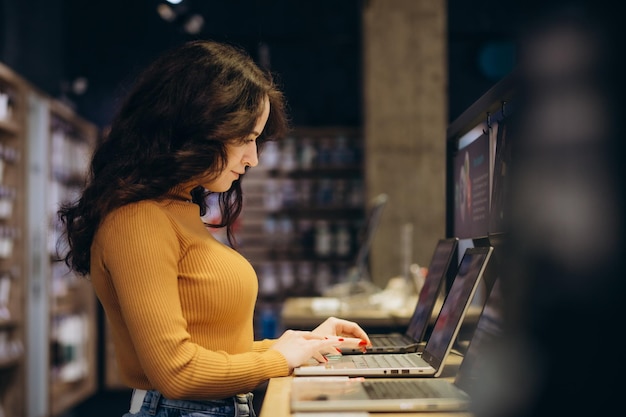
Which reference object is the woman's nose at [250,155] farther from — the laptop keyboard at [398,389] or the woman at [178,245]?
the laptop keyboard at [398,389]

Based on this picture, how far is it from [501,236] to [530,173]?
3.17ft

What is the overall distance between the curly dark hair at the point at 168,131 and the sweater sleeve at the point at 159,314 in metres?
0.08

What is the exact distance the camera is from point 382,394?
1332mm

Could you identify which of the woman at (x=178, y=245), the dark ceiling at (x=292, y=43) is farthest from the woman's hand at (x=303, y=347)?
the dark ceiling at (x=292, y=43)

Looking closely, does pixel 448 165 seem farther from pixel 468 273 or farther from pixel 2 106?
pixel 2 106

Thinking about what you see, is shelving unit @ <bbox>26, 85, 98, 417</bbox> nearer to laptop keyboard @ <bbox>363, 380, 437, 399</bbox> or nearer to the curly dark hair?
the curly dark hair

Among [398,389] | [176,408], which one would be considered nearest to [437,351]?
[398,389]

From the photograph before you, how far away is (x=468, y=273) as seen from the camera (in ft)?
5.33

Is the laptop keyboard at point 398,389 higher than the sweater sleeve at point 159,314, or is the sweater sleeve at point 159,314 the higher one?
the sweater sleeve at point 159,314

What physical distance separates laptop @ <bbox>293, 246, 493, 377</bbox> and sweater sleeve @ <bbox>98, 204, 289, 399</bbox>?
0.21 m

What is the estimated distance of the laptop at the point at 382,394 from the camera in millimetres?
1251

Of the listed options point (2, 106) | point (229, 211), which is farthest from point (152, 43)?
point (229, 211)

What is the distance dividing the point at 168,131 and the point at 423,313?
3.02 ft

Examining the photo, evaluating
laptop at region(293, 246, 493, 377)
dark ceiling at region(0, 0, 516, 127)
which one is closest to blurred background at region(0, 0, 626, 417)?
dark ceiling at region(0, 0, 516, 127)
